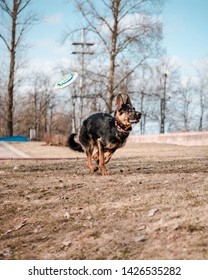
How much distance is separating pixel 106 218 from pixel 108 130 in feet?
10.3

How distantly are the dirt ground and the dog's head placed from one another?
1.03 metres

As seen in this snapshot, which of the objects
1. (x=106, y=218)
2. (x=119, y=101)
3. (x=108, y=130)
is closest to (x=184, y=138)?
(x=108, y=130)

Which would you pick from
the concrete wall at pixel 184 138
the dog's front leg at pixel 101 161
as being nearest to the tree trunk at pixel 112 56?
the concrete wall at pixel 184 138

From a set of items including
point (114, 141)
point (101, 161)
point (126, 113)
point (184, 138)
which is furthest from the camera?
point (184, 138)

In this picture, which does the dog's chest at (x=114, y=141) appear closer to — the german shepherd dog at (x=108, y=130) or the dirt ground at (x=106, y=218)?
the german shepherd dog at (x=108, y=130)

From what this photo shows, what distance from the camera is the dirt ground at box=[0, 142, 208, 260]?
3842 millimetres

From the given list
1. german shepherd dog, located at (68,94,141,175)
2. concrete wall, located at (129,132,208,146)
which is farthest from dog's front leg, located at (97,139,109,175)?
concrete wall, located at (129,132,208,146)

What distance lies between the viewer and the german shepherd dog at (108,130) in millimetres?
7379

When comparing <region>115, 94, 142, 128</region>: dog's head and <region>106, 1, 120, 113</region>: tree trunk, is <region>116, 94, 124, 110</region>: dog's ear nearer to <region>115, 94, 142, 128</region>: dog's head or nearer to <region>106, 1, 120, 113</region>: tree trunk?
<region>115, 94, 142, 128</region>: dog's head

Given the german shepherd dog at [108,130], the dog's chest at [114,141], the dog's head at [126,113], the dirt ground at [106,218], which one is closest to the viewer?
the dirt ground at [106,218]

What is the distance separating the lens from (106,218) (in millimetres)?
4754

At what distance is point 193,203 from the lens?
4816mm

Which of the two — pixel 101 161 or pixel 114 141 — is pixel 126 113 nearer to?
pixel 114 141
